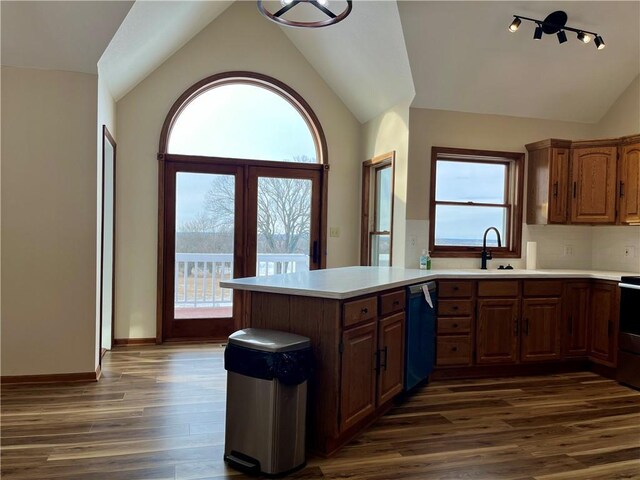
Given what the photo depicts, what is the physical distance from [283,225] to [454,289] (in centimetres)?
222

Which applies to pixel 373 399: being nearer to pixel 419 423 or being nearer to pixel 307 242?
pixel 419 423

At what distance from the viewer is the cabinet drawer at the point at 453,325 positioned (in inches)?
151

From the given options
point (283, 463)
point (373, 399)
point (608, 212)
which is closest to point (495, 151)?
point (608, 212)

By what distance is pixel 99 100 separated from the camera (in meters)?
3.73

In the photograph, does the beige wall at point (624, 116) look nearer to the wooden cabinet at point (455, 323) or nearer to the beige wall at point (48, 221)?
the wooden cabinet at point (455, 323)

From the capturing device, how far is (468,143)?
457 cm

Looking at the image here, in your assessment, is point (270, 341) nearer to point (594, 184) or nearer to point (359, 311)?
point (359, 311)

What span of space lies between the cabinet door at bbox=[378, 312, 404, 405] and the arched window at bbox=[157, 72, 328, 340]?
2.31 meters

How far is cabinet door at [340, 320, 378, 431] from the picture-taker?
2.54 meters

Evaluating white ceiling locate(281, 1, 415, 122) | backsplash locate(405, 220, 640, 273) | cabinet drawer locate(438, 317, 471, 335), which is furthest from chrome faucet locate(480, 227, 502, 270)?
white ceiling locate(281, 1, 415, 122)

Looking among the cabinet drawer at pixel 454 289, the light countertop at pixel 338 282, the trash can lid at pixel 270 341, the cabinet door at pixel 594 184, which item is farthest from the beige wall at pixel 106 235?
the cabinet door at pixel 594 184

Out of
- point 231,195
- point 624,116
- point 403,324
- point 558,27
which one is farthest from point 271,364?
point 624,116

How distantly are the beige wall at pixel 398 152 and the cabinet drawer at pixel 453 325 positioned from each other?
77 cm

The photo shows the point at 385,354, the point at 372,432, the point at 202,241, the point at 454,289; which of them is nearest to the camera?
the point at 372,432
